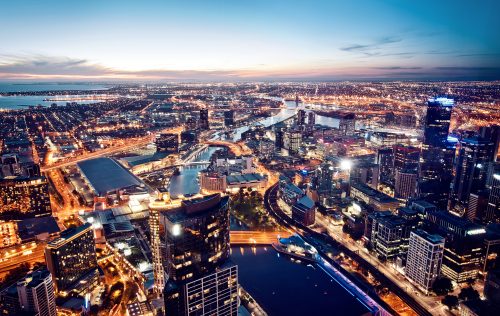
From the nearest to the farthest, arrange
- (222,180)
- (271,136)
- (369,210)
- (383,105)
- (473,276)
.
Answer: (473,276) → (369,210) → (222,180) → (271,136) → (383,105)

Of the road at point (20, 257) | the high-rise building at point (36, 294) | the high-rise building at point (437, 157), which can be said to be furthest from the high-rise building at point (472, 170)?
the road at point (20, 257)

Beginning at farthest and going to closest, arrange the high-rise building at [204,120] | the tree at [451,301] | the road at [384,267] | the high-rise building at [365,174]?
the high-rise building at [204,120], the high-rise building at [365,174], the road at [384,267], the tree at [451,301]

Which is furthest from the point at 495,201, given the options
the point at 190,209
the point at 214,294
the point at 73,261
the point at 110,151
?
the point at 110,151

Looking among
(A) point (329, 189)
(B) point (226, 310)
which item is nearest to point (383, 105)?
(A) point (329, 189)

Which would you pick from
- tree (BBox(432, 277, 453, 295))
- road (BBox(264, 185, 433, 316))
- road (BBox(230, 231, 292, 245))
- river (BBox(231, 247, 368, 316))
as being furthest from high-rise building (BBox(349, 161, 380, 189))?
tree (BBox(432, 277, 453, 295))

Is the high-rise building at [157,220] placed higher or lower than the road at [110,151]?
higher

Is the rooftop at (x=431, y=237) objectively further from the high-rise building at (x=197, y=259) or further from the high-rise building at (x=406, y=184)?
the high-rise building at (x=406, y=184)

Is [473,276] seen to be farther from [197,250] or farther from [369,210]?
[197,250]
